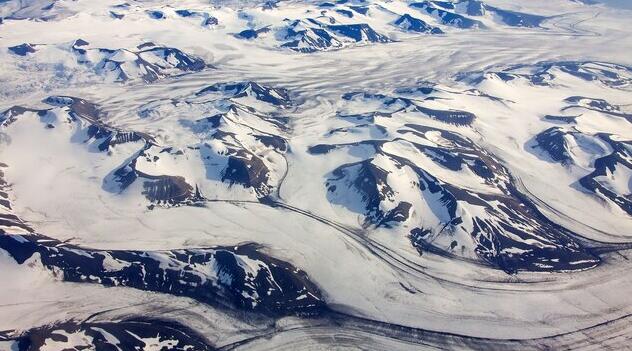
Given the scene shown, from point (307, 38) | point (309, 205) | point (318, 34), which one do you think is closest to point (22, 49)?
point (307, 38)

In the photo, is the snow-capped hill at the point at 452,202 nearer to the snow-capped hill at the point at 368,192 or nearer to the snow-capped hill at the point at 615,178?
the snow-capped hill at the point at 368,192

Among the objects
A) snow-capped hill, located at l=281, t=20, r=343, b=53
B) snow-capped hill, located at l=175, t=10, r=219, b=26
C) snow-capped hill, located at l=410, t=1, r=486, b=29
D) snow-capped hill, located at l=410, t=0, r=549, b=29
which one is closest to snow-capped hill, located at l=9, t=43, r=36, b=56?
snow-capped hill, located at l=175, t=10, r=219, b=26

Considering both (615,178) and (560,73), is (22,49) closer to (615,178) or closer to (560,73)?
(615,178)

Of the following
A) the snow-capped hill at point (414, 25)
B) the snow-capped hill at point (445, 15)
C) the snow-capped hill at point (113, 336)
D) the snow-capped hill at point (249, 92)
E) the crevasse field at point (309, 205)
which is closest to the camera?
the snow-capped hill at point (113, 336)

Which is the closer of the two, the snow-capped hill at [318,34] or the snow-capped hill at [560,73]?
the snow-capped hill at [560,73]

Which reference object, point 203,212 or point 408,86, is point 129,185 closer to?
point 203,212

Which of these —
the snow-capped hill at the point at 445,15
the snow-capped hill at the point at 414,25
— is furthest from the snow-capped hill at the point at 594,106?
the snow-capped hill at the point at 445,15

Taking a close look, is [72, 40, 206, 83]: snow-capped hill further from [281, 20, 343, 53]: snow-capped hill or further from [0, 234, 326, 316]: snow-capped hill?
[0, 234, 326, 316]: snow-capped hill
